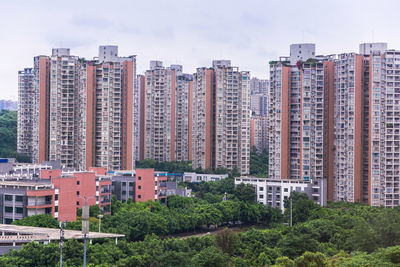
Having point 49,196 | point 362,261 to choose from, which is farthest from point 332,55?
point 362,261

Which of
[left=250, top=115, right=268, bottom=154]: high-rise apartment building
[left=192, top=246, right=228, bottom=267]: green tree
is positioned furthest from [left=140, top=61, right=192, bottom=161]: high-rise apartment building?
[left=192, top=246, right=228, bottom=267]: green tree

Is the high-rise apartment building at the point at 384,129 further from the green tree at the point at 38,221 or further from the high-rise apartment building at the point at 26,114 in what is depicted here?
the high-rise apartment building at the point at 26,114

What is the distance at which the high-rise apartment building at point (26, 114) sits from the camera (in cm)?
5828

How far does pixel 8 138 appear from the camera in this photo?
64.2 m

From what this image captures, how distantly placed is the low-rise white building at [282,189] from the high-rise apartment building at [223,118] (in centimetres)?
1176

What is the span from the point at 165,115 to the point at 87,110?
46.7 feet

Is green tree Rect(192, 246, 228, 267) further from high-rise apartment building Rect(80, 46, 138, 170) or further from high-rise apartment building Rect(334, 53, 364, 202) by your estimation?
high-rise apartment building Rect(80, 46, 138, 170)

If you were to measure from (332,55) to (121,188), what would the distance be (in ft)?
63.4

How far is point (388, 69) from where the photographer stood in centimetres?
4094

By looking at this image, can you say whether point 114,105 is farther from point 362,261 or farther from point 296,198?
point 362,261

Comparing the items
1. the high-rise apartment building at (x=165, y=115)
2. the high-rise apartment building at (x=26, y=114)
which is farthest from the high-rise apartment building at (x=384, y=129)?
the high-rise apartment building at (x=26, y=114)

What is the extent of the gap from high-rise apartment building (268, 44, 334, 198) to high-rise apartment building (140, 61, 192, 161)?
751 inches

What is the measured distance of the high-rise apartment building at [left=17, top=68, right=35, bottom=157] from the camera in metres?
58.3

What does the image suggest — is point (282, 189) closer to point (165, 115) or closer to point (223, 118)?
point (223, 118)
